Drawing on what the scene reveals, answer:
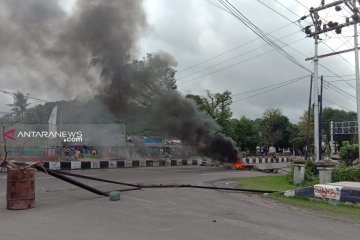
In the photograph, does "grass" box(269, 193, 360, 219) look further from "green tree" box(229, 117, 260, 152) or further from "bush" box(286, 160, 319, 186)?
"green tree" box(229, 117, 260, 152)

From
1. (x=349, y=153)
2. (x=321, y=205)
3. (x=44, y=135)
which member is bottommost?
(x=321, y=205)

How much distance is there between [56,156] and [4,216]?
63.9 ft

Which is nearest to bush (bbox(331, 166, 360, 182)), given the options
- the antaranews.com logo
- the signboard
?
the signboard

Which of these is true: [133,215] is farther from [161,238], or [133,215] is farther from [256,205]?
[256,205]

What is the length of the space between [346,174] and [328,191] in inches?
154

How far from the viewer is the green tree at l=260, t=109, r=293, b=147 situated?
7531 centimetres

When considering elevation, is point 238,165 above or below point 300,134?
below

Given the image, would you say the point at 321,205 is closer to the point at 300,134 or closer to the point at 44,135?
the point at 44,135

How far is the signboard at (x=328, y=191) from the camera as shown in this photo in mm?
11438

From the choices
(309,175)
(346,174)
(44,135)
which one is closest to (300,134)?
(44,135)

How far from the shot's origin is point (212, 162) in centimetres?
3269

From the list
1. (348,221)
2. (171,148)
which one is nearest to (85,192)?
(348,221)

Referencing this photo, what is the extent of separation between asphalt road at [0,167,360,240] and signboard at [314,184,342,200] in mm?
1590

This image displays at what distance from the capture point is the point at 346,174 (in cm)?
1500
